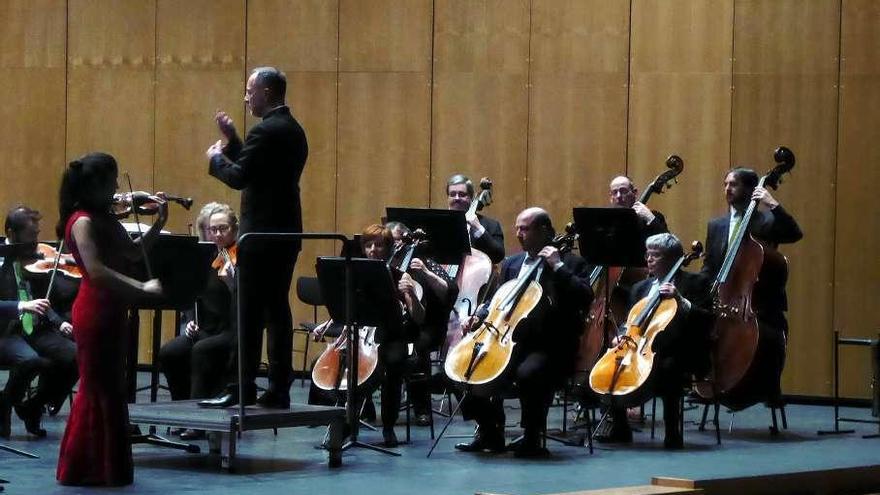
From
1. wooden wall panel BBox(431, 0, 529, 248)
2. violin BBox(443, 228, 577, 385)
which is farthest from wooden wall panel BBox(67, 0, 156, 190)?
violin BBox(443, 228, 577, 385)

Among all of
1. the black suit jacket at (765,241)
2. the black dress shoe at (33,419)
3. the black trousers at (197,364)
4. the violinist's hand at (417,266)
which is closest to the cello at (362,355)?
the violinist's hand at (417,266)

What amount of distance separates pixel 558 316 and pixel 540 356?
0.21 meters

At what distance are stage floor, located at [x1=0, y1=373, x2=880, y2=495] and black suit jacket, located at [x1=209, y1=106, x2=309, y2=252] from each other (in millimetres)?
1032

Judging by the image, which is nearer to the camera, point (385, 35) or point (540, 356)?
point (540, 356)

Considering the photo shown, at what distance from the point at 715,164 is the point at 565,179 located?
1.03m

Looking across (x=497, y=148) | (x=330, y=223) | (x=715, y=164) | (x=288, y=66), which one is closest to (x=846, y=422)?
(x=715, y=164)

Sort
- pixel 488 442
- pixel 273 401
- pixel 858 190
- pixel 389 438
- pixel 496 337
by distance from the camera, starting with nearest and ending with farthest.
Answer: pixel 273 401
pixel 496 337
pixel 488 442
pixel 389 438
pixel 858 190

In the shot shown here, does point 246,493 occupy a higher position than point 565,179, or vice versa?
point 565,179

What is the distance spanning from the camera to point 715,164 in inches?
386

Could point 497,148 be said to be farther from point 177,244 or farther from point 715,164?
point 177,244

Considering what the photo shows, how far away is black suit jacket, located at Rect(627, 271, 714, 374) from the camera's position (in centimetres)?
720

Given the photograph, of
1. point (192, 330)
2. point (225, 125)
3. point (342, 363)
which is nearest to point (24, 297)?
point (192, 330)

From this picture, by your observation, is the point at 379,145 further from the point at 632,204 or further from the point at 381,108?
the point at 632,204

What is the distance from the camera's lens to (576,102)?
33.1 ft
